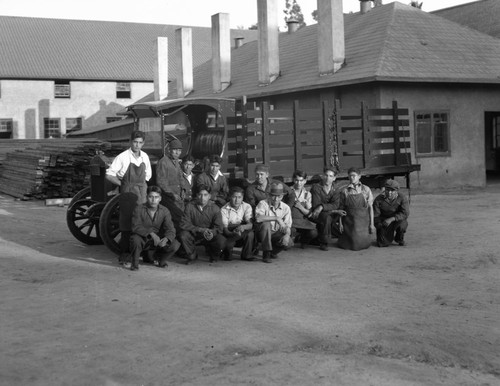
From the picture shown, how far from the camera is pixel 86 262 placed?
1077 cm

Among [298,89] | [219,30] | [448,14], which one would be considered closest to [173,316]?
[298,89]

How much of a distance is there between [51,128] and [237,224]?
123ft

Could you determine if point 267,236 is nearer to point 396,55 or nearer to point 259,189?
point 259,189

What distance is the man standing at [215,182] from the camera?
11.5 meters

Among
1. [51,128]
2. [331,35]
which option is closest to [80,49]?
[51,128]

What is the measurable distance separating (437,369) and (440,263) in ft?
15.6

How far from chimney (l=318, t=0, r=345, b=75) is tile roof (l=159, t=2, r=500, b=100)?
348 millimetres

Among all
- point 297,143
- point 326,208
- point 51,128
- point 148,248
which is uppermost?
point 51,128

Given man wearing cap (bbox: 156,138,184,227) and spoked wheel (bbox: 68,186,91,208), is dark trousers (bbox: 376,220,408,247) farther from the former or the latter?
spoked wheel (bbox: 68,186,91,208)

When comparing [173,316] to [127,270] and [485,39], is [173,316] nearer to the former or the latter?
[127,270]

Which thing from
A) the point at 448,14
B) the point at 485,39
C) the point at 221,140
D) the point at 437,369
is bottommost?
the point at 437,369

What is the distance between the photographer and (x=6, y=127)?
149ft

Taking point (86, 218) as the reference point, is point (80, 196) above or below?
above

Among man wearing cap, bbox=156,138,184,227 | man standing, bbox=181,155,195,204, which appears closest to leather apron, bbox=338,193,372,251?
man standing, bbox=181,155,195,204
